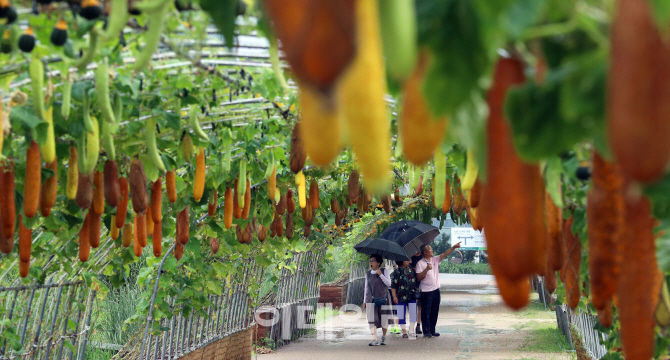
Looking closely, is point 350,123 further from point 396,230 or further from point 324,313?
point 324,313

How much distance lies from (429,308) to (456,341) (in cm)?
79

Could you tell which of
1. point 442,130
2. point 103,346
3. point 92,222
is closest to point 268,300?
point 103,346

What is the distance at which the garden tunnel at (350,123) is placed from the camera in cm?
53

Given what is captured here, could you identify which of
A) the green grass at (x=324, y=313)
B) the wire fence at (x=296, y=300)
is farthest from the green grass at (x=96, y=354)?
the green grass at (x=324, y=313)

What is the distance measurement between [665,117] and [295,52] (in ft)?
0.95

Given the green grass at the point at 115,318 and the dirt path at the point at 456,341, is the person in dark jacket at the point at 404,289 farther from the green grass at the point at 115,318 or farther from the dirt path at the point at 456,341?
the green grass at the point at 115,318

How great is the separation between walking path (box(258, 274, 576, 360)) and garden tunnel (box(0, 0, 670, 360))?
4.37 metres

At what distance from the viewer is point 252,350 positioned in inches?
459

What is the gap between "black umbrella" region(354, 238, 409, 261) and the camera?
12.2 m

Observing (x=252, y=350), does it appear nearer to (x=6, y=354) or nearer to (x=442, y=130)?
(x=6, y=354)

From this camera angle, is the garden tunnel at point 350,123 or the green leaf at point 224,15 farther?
the green leaf at point 224,15

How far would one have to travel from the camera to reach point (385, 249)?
12.2m

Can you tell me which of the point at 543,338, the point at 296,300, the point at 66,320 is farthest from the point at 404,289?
the point at 66,320

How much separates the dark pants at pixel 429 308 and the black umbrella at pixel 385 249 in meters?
0.79
